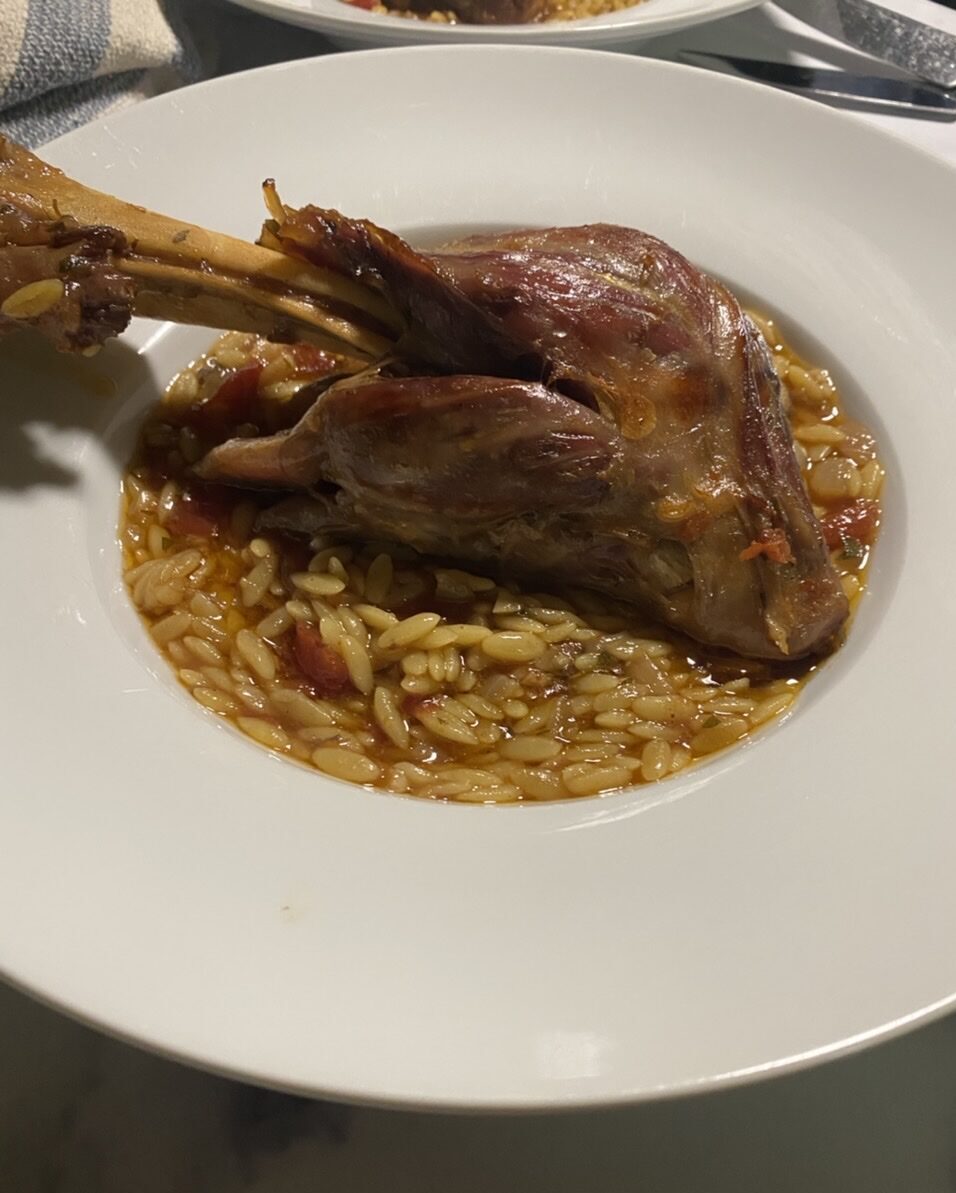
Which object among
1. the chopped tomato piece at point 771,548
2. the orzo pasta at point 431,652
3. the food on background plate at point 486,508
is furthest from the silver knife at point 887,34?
the chopped tomato piece at point 771,548

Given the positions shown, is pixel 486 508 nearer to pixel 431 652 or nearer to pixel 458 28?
pixel 431 652

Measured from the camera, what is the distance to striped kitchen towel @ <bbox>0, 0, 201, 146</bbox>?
336 centimetres

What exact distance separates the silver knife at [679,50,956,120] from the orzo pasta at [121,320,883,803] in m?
1.85

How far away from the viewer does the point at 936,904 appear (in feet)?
5.69

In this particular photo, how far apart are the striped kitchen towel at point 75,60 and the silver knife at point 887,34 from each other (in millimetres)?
2696

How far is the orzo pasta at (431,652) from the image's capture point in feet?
7.80

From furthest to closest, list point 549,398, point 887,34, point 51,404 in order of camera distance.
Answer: point 887,34
point 51,404
point 549,398

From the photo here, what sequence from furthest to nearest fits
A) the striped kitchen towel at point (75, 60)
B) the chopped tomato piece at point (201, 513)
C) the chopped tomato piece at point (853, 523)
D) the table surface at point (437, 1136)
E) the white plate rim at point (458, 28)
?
the white plate rim at point (458, 28) < the striped kitchen towel at point (75, 60) < the chopped tomato piece at point (201, 513) < the chopped tomato piece at point (853, 523) < the table surface at point (437, 1136)

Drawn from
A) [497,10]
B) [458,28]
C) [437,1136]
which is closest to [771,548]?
[437,1136]

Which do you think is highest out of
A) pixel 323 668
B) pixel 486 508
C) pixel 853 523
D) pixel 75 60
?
pixel 75 60

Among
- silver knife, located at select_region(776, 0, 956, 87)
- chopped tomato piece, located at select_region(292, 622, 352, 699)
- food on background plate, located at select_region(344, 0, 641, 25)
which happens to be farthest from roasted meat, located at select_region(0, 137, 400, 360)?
silver knife, located at select_region(776, 0, 956, 87)

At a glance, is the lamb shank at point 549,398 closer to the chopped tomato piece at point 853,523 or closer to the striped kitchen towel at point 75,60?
the chopped tomato piece at point 853,523

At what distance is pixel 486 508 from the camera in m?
2.39

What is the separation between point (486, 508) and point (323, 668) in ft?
1.88
